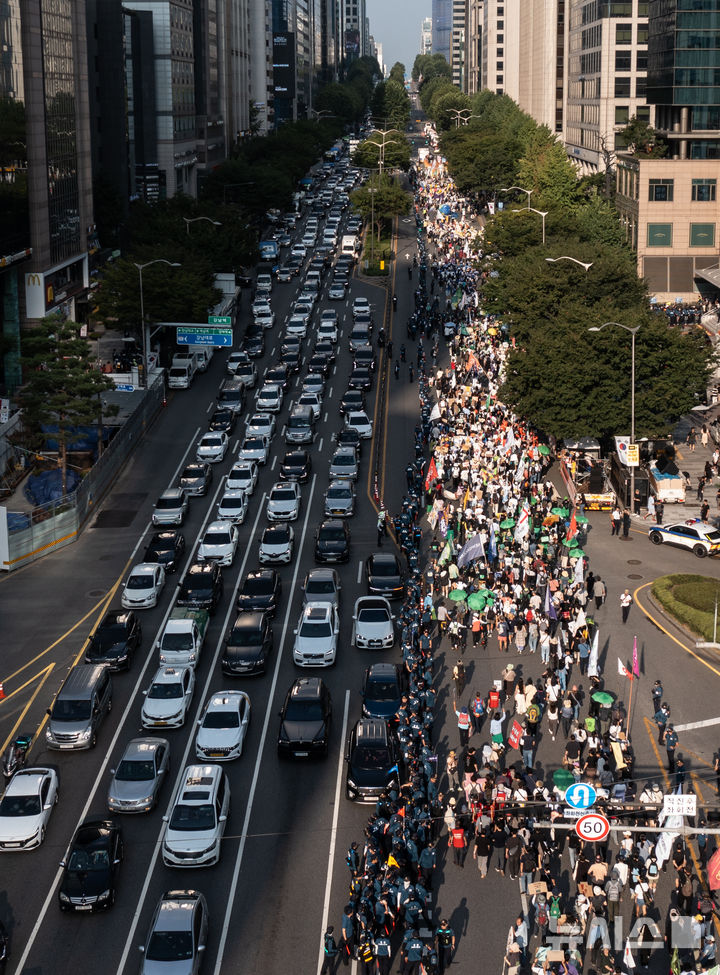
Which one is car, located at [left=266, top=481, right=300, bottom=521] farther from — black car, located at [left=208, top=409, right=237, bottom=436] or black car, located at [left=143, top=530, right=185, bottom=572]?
black car, located at [left=208, top=409, right=237, bottom=436]

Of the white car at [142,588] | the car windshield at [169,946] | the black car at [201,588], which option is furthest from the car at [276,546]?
the car windshield at [169,946]

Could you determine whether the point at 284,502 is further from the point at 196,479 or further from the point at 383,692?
the point at 383,692

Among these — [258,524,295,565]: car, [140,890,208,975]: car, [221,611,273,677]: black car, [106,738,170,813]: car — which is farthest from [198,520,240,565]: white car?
[140,890,208,975]: car

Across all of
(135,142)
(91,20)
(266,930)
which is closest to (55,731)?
(266,930)

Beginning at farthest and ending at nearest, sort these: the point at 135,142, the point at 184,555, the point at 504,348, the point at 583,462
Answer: the point at 135,142 < the point at 504,348 < the point at 583,462 < the point at 184,555

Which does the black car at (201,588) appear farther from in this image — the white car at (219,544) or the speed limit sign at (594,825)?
the speed limit sign at (594,825)

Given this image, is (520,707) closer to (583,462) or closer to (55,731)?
(55,731)

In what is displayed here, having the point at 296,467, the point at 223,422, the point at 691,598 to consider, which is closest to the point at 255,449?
the point at 296,467

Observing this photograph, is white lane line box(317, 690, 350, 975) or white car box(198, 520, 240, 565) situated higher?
white car box(198, 520, 240, 565)
